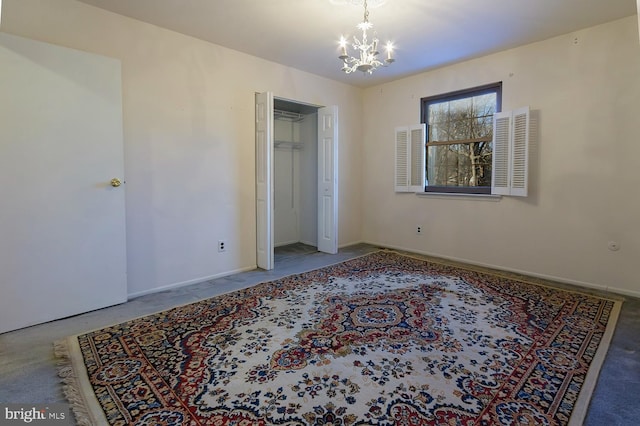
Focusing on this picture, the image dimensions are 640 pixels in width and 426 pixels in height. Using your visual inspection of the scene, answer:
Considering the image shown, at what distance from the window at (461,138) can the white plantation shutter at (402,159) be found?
0.93 ft

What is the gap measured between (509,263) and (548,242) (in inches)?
19.6

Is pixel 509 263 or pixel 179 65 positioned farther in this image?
pixel 509 263

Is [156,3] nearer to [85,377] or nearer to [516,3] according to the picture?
[85,377]

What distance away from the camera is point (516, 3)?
287 cm

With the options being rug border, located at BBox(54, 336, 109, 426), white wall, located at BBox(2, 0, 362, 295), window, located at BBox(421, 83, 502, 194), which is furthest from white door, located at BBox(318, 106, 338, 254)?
rug border, located at BBox(54, 336, 109, 426)

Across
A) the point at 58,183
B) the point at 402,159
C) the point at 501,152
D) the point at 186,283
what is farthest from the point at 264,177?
the point at 501,152

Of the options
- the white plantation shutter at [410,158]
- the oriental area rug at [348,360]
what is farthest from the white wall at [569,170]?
the oriental area rug at [348,360]

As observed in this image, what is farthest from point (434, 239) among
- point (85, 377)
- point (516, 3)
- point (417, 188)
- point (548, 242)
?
point (85, 377)

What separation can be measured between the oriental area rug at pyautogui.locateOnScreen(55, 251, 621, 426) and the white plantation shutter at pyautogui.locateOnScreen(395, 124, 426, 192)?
6.76 ft

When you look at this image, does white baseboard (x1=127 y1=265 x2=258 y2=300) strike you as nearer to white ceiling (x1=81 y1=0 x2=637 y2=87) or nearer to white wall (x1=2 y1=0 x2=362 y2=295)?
white wall (x1=2 y1=0 x2=362 y2=295)

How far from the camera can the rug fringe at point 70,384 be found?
156 centimetres

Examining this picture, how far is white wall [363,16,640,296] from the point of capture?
10.6 feet

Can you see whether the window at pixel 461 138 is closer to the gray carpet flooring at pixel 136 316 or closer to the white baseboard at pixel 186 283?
the gray carpet flooring at pixel 136 316

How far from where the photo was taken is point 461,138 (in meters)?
4.58
